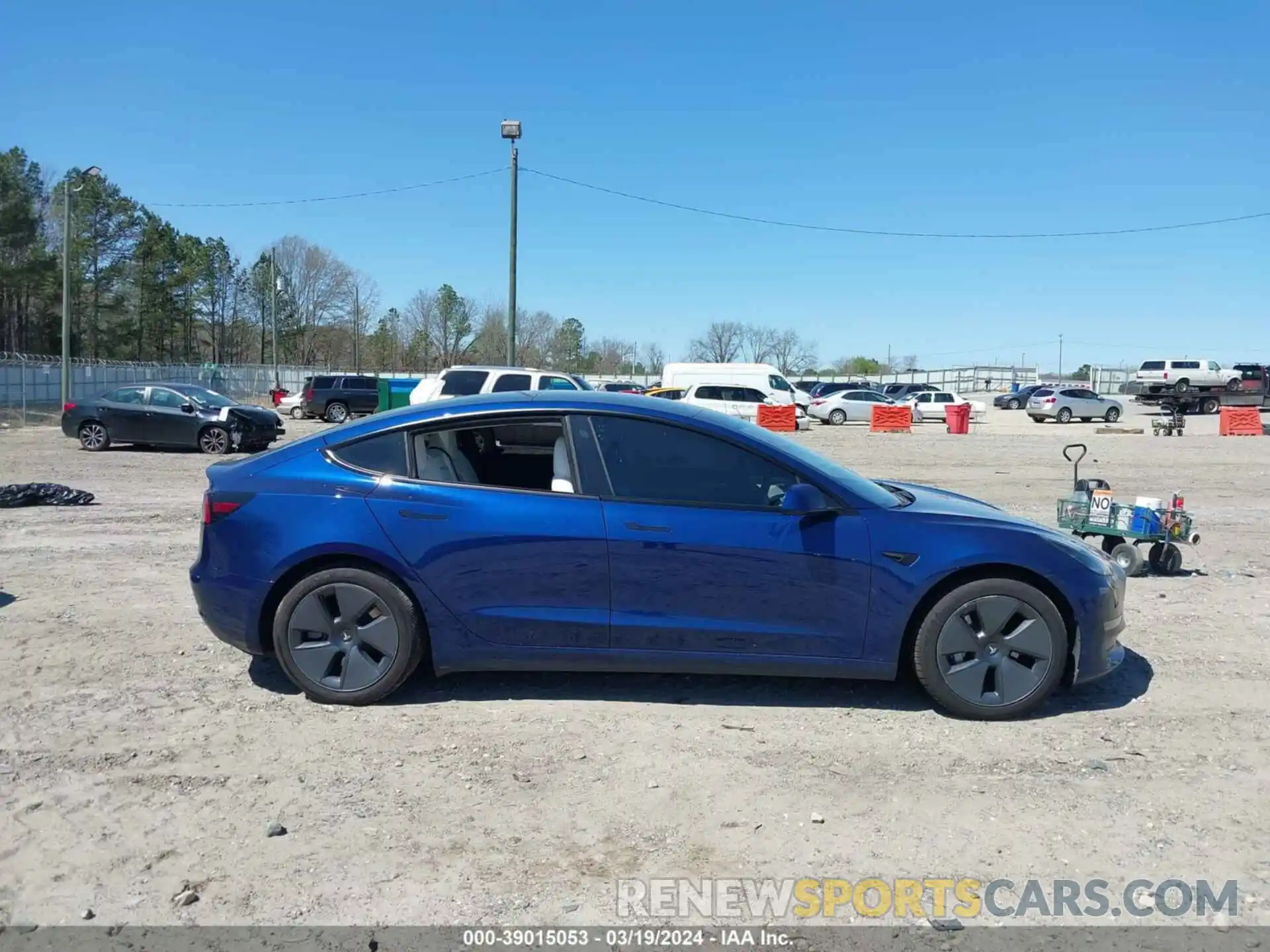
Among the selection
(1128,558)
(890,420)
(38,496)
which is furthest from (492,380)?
(890,420)

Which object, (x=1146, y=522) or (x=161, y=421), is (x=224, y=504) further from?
(x=161, y=421)

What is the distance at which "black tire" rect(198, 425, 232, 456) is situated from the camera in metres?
19.0

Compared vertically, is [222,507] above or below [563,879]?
above

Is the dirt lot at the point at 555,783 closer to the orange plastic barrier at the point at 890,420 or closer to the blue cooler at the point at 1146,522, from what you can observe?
the blue cooler at the point at 1146,522

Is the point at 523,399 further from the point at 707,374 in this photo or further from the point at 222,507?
the point at 707,374

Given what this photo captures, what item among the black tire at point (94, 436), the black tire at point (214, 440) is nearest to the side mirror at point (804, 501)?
the black tire at point (214, 440)

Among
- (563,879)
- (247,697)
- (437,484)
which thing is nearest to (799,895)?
(563,879)

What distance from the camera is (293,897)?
9.96 feet

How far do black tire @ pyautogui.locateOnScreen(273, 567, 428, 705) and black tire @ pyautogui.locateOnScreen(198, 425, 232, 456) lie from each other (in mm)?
15912

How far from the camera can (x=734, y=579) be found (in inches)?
173

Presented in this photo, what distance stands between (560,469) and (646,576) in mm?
697

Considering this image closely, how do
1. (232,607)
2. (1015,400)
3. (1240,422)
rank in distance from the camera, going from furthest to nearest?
(1015,400), (1240,422), (232,607)

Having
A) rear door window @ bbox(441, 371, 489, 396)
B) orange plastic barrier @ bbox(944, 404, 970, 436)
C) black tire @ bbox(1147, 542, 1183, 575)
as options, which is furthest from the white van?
black tire @ bbox(1147, 542, 1183, 575)

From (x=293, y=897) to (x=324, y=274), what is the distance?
92.1 meters
